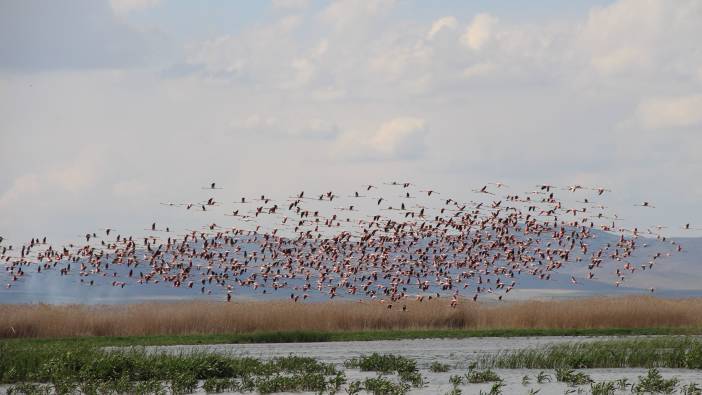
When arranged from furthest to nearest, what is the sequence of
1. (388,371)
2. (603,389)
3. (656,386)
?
(388,371), (656,386), (603,389)

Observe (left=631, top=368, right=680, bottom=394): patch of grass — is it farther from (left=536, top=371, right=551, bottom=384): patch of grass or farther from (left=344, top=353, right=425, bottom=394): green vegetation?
(left=344, top=353, right=425, bottom=394): green vegetation

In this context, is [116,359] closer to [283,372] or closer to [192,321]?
[283,372]

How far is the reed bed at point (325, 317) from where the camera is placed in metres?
53.4

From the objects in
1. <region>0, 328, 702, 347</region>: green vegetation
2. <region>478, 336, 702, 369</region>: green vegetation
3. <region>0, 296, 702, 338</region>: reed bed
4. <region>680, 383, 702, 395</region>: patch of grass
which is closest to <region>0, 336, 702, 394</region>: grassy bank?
<region>478, 336, 702, 369</region>: green vegetation

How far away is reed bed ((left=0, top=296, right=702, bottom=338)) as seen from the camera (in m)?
53.4

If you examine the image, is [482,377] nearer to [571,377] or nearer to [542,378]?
[542,378]

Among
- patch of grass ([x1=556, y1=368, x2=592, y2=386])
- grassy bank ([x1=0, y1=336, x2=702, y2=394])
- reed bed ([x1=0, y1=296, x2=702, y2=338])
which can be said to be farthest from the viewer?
reed bed ([x1=0, y1=296, x2=702, y2=338])

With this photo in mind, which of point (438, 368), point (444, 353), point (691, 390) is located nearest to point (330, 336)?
point (444, 353)

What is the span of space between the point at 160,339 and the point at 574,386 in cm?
2369

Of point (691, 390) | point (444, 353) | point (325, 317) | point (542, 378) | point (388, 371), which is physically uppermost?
point (325, 317)

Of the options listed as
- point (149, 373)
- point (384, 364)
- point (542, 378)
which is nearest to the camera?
point (542, 378)

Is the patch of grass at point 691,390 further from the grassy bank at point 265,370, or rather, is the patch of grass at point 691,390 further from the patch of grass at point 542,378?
the patch of grass at point 542,378

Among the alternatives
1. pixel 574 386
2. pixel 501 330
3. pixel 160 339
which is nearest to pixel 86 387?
pixel 574 386

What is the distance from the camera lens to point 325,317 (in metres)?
56.4
